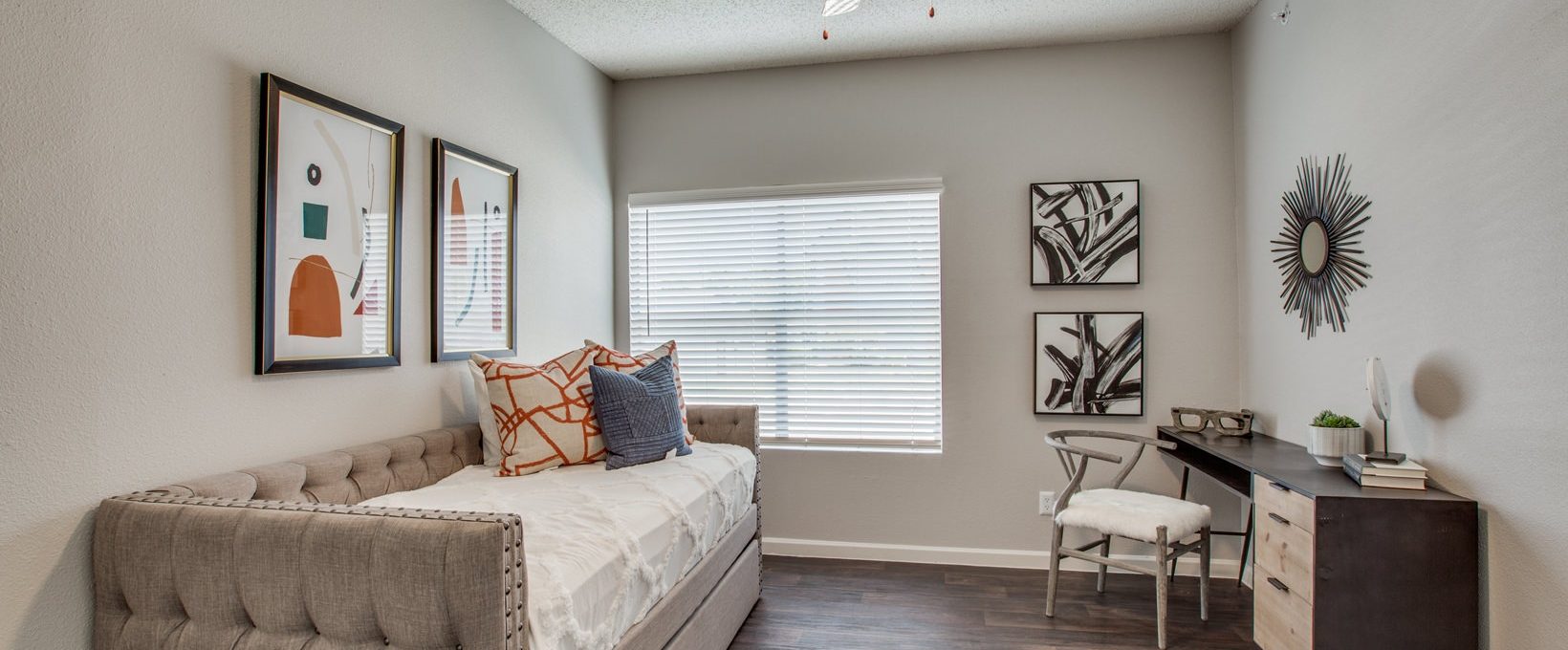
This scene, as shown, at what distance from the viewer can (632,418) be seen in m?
2.73

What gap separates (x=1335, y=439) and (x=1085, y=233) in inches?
54.8

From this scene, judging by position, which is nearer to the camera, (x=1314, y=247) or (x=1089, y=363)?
(x=1314, y=247)

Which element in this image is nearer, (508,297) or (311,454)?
(311,454)

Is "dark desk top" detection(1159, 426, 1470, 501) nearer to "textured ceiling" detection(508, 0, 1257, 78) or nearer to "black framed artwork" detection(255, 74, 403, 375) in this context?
"textured ceiling" detection(508, 0, 1257, 78)

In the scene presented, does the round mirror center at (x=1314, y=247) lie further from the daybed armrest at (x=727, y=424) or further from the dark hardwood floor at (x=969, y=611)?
the daybed armrest at (x=727, y=424)

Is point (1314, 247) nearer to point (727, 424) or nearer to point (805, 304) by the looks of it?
point (805, 304)

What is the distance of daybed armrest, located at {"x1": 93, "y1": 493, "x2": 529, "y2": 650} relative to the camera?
129 cm

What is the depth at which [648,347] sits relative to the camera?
4.03 metres

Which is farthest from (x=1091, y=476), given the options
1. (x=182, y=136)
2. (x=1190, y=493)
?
(x=182, y=136)

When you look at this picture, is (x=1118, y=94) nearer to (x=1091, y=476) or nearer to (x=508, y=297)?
(x=1091, y=476)

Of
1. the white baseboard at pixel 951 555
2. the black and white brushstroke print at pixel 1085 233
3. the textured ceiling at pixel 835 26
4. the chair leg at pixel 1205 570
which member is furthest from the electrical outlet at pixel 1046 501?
the textured ceiling at pixel 835 26

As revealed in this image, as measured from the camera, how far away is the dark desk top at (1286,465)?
79.5 inches

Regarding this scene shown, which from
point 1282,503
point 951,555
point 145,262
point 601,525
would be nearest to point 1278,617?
point 1282,503

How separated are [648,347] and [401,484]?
1844 millimetres
